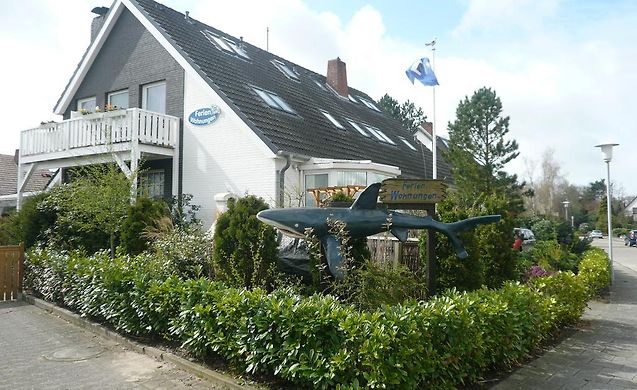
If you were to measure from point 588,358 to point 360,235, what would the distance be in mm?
3371

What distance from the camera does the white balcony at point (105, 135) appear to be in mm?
14797

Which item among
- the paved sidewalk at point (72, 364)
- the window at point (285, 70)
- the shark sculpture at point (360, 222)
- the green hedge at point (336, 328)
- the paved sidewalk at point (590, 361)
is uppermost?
the window at point (285, 70)

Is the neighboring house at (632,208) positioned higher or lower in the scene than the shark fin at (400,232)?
higher

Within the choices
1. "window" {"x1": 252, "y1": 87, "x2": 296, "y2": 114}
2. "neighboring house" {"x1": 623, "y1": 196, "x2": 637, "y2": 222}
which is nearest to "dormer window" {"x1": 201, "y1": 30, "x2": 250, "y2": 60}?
"window" {"x1": 252, "y1": 87, "x2": 296, "y2": 114}

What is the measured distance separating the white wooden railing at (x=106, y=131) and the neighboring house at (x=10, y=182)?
733cm

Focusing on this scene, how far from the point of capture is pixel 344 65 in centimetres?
2666

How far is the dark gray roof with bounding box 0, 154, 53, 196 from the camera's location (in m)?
25.1

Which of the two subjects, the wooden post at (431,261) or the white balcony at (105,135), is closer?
the wooden post at (431,261)

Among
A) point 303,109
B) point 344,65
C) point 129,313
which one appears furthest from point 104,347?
point 344,65

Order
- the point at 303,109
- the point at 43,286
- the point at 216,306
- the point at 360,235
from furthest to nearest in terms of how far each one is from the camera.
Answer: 1. the point at 303,109
2. the point at 43,286
3. the point at 360,235
4. the point at 216,306

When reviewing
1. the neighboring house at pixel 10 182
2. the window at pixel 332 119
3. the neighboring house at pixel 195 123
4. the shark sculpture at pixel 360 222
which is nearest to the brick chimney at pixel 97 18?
the neighboring house at pixel 195 123

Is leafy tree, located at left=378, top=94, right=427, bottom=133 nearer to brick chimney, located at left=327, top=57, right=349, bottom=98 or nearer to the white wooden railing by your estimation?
brick chimney, located at left=327, top=57, right=349, bottom=98

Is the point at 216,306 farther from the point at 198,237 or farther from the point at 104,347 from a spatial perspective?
the point at 198,237

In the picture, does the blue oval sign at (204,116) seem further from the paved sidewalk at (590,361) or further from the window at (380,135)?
the paved sidewalk at (590,361)
